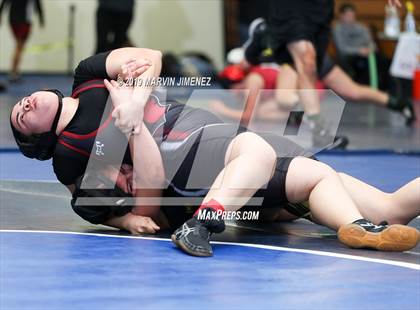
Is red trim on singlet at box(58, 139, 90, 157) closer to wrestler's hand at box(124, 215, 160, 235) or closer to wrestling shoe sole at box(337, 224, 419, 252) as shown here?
wrestler's hand at box(124, 215, 160, 235)

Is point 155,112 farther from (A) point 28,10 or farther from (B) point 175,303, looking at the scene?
(A) point 28,10

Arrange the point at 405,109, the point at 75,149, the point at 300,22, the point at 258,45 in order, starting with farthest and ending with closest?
1. the point at 405,109
2. the point at 258,45
3. the point at 300,22
4. the point at 75,149

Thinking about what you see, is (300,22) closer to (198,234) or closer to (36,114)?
(36,114)

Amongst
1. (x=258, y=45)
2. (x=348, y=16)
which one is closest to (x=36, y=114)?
(x=258, y=45)

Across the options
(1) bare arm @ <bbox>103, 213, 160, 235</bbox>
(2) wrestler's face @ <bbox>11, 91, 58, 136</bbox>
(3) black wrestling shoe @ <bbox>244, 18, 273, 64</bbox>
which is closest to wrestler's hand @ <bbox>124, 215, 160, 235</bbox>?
(1) bare arm @ <bbox>103, 213, 160, 235</bbox>

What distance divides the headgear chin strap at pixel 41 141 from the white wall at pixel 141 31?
10229 mm

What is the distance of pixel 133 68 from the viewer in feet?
12.7

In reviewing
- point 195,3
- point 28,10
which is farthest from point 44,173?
point 195,3

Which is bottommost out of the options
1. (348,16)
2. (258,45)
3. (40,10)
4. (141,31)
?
(141,31)

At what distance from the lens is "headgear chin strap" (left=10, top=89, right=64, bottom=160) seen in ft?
12.4

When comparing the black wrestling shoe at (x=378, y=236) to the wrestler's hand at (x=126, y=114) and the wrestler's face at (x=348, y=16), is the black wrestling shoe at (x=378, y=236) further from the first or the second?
the wrestler's face at (x=348, y=16)

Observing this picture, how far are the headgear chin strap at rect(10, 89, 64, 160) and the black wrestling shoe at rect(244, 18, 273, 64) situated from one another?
4.18 meters

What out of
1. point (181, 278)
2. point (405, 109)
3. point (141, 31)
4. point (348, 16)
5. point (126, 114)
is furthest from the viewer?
point (141, 31)

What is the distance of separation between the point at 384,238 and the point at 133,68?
1.10 meters
